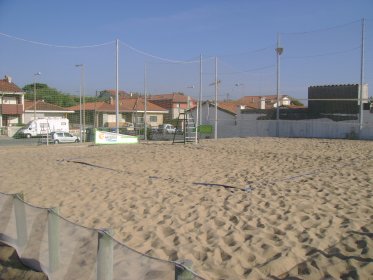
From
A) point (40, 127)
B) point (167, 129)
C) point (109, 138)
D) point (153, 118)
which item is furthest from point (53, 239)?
point (153, 118)

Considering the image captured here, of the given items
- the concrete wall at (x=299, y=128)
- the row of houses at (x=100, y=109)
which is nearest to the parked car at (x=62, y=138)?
the row of houses at (x=100, y=109)

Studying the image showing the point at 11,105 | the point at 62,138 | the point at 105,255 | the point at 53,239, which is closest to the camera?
the point at 105,255

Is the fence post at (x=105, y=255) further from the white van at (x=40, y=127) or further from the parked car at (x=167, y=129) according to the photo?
the white van at (x=40, y=127)

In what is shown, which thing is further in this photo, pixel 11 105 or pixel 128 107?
pixel 11 105

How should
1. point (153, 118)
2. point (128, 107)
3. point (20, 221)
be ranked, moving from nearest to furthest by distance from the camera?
point (20, 221)
point (128, 107)
point (153, 118)

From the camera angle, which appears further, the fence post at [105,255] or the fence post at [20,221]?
the fence post at [20,221]

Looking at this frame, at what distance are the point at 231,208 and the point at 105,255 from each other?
2.97 m

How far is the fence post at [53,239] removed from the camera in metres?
3.14

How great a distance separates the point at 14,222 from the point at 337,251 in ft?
10.4

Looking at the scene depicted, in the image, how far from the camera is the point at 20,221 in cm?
373

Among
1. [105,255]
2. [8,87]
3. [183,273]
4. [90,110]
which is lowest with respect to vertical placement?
[105,255]

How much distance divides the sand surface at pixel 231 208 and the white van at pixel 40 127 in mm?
24741

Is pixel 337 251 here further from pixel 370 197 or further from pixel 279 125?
pixel 279 125

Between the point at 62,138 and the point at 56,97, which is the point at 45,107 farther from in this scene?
the point at 62,138
